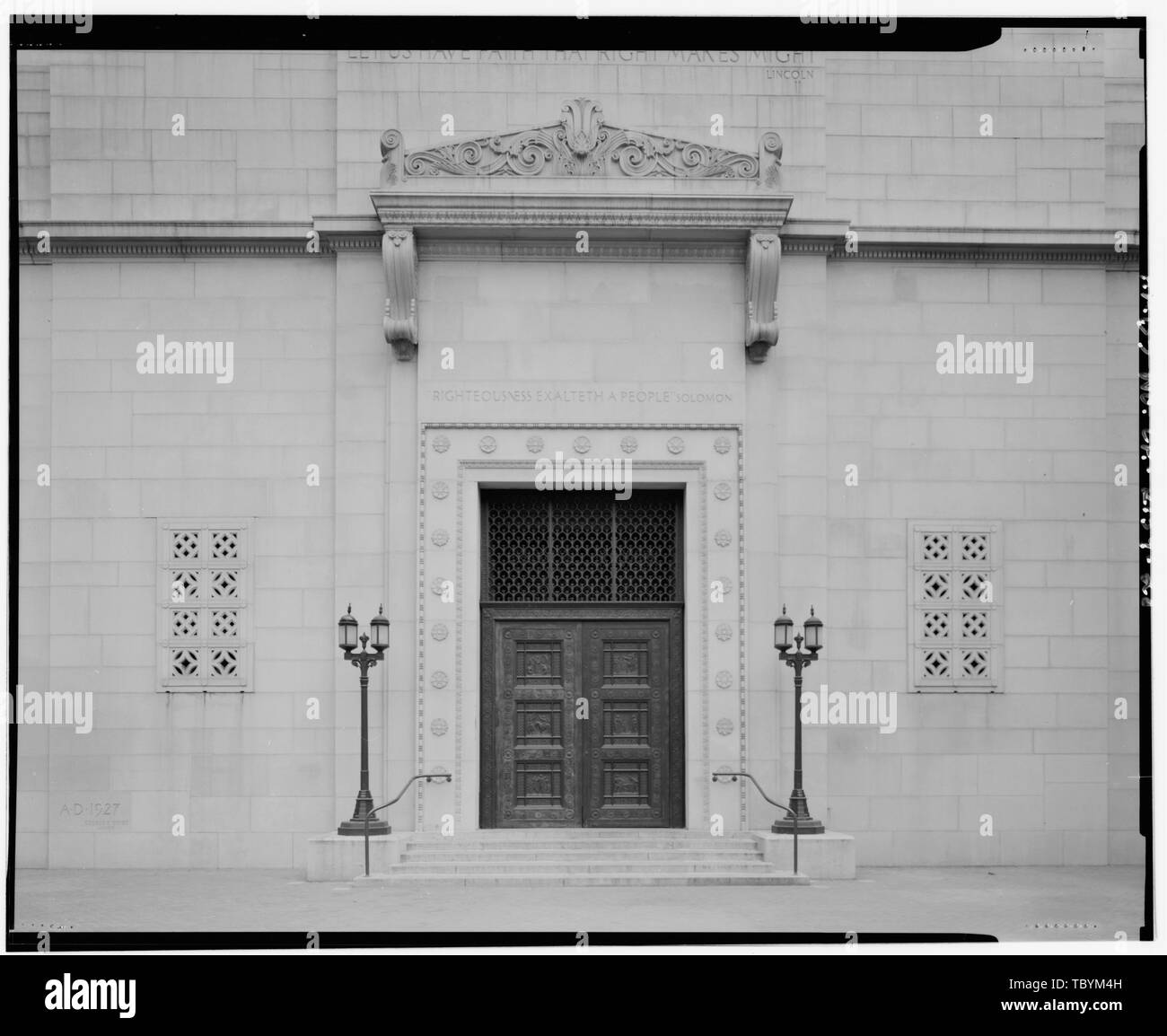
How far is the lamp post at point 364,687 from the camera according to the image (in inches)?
605

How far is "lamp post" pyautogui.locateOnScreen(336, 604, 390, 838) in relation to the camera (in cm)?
1536

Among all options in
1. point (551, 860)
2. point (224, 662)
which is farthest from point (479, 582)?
point (551, 860)

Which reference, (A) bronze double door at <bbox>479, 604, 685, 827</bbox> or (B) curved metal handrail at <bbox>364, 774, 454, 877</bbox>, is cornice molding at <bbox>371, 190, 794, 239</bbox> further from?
(B) curved metal handrail at <bbox>364, 774, 454, 877</bbox>

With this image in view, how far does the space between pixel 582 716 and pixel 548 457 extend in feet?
9.21

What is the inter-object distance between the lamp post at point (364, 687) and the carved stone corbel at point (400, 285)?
300 centimetres

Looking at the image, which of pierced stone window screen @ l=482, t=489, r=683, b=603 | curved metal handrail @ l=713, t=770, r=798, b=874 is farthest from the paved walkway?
pierced stone window screen @ l=482, t=489, r=683, b=603

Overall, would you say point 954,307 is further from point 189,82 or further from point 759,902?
point 189,82

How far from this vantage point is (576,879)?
1484cm

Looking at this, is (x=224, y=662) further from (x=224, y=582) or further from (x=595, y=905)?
(x=595, y=905)

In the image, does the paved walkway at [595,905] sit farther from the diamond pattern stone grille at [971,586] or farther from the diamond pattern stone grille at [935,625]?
the diamond pattern stone grille at [971,586]

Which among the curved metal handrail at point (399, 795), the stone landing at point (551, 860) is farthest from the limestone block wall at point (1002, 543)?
the curved metal handrail at point (399, 795)

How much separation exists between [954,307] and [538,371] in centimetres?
464

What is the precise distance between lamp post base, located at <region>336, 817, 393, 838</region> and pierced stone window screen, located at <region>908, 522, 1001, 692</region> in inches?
229

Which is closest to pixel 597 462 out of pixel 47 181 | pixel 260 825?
pixel 260 825
